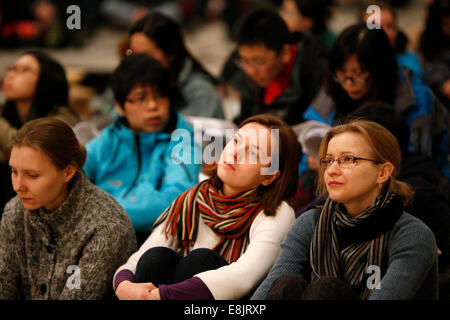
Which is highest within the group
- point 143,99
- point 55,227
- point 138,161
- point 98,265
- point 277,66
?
point 277,66

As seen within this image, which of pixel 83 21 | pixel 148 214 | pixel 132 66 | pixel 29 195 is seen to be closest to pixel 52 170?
pixel 29 195

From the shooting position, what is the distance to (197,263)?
1.70 meters

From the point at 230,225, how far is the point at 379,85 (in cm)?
87

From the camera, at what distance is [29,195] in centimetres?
180

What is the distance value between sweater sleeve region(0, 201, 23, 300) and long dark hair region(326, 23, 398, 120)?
4.03 ft

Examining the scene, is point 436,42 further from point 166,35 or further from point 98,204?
point 98,204

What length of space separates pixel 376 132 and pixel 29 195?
1.01m

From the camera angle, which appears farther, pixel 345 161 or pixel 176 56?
pixel 176 56

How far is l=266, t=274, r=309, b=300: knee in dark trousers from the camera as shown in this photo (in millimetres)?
1498

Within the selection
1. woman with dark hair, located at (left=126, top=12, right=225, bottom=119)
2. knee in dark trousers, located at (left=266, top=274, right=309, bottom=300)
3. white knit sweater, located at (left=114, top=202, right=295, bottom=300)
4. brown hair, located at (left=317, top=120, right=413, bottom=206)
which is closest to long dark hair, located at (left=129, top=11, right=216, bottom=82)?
woman with dark hair, located at (left=126, top=12, right=225, bottom=119)

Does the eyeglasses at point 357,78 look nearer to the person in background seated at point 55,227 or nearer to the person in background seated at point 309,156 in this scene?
the person in background seated at point 309,156

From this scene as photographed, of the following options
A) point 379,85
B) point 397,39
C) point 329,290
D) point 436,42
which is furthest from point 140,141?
point 436,42

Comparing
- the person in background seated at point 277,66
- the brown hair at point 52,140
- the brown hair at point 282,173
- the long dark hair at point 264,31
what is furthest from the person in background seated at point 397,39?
the brown hair at point 52,140

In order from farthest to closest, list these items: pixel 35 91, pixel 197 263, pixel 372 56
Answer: pixel 35 91
pixel 372 56
pixel 197 263
